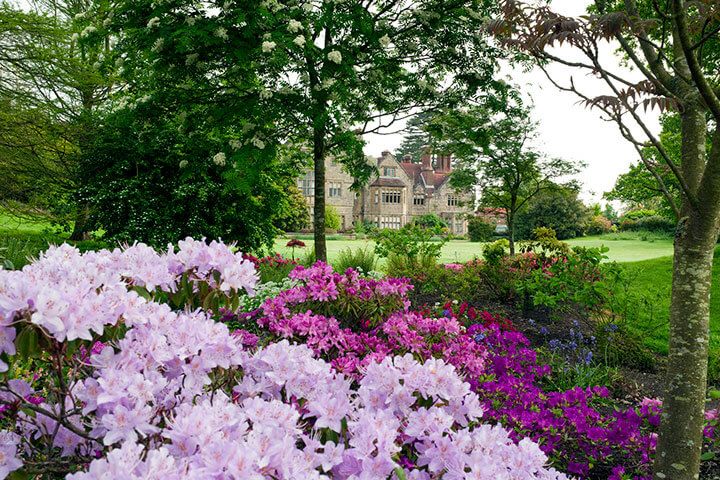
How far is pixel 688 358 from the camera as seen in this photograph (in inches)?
106

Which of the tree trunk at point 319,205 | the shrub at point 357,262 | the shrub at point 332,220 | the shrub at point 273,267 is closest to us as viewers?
the tree trunk at point 319,205

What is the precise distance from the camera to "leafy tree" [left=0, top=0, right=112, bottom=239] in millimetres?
11430

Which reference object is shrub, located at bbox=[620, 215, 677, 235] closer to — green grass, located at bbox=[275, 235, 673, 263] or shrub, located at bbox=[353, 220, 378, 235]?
green grass, located at bbox=[275, 235, 673, 263]

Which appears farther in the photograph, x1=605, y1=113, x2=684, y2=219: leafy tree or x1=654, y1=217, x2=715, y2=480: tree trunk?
x1=605, y1=113, x2=684, y2=219: leafy tree

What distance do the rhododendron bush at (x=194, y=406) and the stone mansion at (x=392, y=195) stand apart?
41.8 m

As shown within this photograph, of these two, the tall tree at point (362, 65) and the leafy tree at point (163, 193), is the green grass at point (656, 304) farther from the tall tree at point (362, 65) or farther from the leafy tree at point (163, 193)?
the leafy tree at point (163, 193)

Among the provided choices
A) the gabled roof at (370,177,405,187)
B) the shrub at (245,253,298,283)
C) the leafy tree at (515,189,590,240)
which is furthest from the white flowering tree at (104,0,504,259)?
the gabled roof at (370,177,405,187)

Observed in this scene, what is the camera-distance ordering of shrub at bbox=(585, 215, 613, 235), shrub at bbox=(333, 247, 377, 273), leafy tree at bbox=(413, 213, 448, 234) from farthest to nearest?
shrub at bbox=(585, 215, 613, 235) → shrub at bbox=(333, 247, 377, 273) → leafy tree at bbox=(413, 213, 448, 234)

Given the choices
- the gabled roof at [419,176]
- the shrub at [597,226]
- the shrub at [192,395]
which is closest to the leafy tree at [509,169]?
the shrub at [192,395]

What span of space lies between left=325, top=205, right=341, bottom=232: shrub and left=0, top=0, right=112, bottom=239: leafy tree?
27.7m

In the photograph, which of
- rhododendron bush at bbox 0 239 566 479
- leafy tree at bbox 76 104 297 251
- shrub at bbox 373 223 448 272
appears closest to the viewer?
rhododendron bush at bbox 0 239 566 479

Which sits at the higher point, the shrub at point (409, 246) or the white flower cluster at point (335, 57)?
the white flower cluster at point (335, 57)

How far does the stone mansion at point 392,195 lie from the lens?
4603cm

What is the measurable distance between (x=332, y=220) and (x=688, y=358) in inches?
1521
